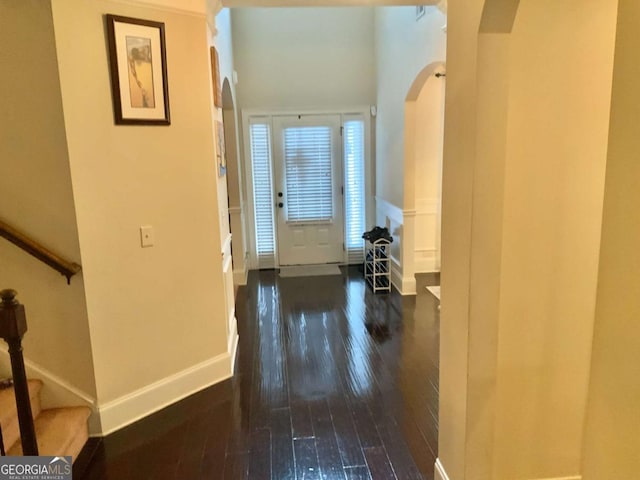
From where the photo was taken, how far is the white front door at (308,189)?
612 cm

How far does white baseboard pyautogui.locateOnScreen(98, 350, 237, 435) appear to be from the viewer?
8.89 ft

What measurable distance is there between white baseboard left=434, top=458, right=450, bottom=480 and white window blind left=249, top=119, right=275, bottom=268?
14.7 ft

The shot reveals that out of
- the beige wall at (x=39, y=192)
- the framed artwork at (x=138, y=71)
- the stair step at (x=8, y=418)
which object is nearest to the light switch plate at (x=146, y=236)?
the beige wall at (x=39, y=192)

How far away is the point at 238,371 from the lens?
3439 millimetres

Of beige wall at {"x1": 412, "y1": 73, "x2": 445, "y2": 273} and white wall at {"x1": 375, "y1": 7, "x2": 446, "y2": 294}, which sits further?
beige wall at {"x1": 412, "y1": 73, "x2": 445, "y2": 273}

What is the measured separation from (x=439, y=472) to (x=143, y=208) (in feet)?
6.87

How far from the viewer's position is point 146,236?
2797 millimetres

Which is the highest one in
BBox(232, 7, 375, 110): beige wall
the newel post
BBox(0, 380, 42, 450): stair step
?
BBox(232, 7, 375, 110): beige wall

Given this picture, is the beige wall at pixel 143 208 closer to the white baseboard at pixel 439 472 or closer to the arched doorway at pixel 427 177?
the white baseboard at pixel 439 472

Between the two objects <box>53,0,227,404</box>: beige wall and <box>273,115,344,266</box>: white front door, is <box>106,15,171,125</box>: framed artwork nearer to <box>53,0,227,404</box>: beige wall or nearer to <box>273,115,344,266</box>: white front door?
<box>53,0,227,404</box>: beige wall

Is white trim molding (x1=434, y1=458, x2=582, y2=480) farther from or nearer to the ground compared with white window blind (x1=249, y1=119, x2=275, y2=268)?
nearer to the ground

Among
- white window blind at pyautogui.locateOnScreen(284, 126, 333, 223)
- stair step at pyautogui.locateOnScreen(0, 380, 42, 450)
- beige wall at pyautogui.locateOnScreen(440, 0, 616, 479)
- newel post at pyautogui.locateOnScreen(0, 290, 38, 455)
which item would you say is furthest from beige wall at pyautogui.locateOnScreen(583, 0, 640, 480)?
white window blind at pyautogui.locateOnScreen(284, 126, 333, 223)

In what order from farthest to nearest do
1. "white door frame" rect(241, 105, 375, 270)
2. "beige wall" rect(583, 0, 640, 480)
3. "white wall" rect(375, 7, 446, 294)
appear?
"white door frame" rect(241, 105, 375, 270) < "white wall" rect(375, 7, 446, 294) < "beige wall" rect(583, 0, 640, 480)

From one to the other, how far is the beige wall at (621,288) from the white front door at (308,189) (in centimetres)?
536
